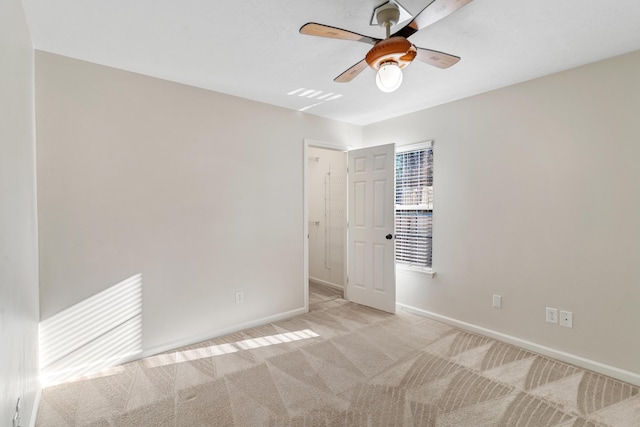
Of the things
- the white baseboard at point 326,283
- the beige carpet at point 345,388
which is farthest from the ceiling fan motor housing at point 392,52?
the white baseboard at point 326,283

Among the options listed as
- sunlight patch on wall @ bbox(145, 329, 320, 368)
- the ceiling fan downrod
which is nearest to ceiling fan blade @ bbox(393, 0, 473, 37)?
the ceiling fan downrod

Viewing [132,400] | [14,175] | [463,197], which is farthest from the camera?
[463,197]

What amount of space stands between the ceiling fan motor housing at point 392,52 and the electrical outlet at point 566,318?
2542 mm

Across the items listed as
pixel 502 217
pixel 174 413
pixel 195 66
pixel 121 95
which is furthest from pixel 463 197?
pixel 121 95

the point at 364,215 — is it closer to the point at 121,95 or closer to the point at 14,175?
the point at 121,95

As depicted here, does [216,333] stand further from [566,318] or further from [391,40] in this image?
[566,318]

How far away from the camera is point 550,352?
271 cm

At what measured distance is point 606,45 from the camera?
2.22m

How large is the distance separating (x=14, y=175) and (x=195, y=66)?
1.52 m

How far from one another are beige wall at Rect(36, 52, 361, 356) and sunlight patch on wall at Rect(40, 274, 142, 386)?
0.23 ft

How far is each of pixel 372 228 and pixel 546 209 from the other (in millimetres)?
1858

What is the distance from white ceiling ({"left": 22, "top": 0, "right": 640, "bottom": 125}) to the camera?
1.80 metres

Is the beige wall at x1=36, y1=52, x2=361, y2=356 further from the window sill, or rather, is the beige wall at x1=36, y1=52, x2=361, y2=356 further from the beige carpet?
the window sill

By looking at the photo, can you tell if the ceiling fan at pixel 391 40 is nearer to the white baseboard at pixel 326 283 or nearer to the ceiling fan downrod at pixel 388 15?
the ceiling fan downrod at pixel 388 15
